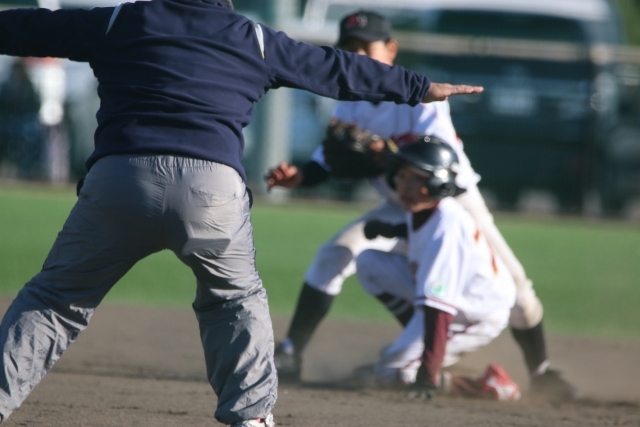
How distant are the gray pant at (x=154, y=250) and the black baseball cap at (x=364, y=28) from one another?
207 centimetres

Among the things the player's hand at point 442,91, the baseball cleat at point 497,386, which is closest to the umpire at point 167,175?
the player's hand at point 442,91

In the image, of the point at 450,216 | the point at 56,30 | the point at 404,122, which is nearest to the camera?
the point at 56,30

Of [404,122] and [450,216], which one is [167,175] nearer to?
[450,216]

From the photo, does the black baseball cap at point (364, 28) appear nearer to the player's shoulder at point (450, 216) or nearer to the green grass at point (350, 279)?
the player's shoulder at point (450, 216)

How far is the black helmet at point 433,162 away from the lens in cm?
424

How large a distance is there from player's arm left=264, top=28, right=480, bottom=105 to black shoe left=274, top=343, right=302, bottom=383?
1.93 m

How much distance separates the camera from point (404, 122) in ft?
15.9

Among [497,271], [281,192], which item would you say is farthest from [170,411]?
[281,192]

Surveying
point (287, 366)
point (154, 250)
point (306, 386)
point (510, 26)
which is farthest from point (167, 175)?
point (510, 26)

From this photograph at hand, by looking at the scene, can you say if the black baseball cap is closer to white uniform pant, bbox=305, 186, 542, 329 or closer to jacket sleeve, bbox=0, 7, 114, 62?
white uniform pant, bbox=305, 186, 542, 329

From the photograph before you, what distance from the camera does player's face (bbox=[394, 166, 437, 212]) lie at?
14.2 ft

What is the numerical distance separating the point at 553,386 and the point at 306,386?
1262 millimetres

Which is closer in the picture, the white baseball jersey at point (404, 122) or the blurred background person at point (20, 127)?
the white baseball jersey at point (404, 122)

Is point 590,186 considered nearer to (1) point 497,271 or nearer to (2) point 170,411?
(1) point 497,271
